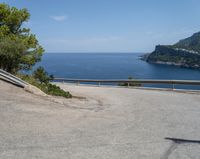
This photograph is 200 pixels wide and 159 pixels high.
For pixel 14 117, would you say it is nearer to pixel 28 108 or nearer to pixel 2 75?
pixel 28 108

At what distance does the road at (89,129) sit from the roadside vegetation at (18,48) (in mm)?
4386

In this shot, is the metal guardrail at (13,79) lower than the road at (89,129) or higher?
higher

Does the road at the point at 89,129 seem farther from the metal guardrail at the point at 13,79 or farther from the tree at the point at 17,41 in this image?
the tree at the point at 17,41

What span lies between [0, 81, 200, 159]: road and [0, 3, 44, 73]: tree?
5457mm

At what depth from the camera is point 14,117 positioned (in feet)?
28.7

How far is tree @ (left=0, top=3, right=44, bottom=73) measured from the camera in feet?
59.0

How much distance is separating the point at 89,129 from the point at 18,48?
11.1 m

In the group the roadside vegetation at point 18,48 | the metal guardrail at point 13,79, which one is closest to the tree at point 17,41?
the roadside vegetation at point 18,48

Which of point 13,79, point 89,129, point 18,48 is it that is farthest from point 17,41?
point 89,129

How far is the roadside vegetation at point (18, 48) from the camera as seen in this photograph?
688 inches

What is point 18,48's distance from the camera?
59.3ft

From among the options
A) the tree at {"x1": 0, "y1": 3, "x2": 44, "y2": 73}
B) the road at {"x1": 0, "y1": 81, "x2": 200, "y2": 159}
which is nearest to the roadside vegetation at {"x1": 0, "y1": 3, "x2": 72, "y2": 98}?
the tree at {"x1": 0, "y1": 3, "x2": 44, "y2": 73}

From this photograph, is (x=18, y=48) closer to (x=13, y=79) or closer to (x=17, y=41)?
(x=17, y=41)

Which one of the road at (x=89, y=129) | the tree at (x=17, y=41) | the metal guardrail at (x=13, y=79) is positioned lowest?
the road at (x=89, y=129)
